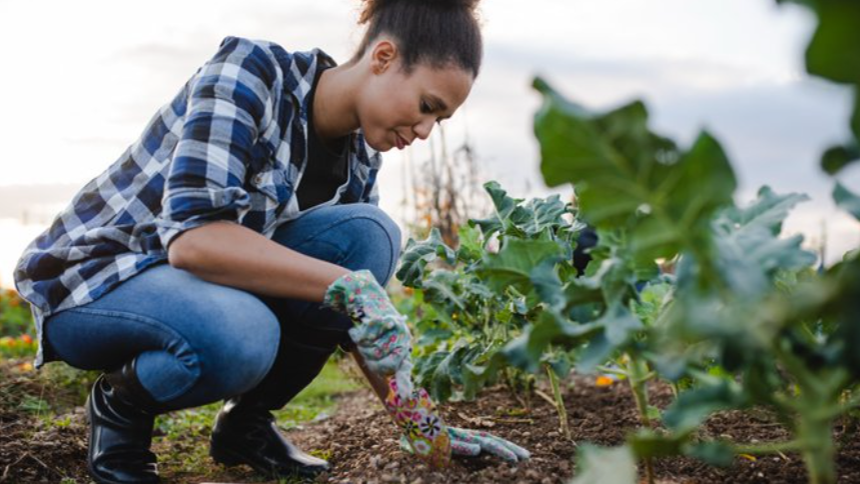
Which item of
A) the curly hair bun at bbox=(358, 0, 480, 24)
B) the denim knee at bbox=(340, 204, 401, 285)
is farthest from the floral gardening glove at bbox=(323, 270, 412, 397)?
the curly hair bun at bbox=(358, 0, 480, 24)

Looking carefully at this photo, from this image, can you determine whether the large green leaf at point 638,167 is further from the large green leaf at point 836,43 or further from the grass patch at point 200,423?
the grass patch at point 200,423

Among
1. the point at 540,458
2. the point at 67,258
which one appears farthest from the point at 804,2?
the point at 67,258

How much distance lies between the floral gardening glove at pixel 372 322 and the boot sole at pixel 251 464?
0.54 metres

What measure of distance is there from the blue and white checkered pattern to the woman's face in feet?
0.78

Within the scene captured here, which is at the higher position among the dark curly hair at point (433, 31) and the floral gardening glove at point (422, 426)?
the dark curly hair at point (433, 31)

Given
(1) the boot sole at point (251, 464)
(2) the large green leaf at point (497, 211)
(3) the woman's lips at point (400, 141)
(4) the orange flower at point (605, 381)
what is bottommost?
(4) the orange flower at point (605, 381)

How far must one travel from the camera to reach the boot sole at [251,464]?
229 cm

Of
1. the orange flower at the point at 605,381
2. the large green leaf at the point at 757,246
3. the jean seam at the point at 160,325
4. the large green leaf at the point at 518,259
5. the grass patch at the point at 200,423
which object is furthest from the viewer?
the orange flower at the point at 605,381

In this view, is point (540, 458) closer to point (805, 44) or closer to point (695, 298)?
point (695, 298)

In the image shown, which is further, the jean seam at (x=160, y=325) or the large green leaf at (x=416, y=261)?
the large green leaf at (x=416, y=261)

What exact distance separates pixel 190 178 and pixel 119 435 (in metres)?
0.77

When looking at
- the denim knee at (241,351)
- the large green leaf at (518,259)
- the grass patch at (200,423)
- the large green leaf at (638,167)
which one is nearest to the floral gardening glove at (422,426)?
the denim knee at (241,351)

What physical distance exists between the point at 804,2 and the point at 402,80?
122 centimetres

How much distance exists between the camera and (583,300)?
1.33 metres
